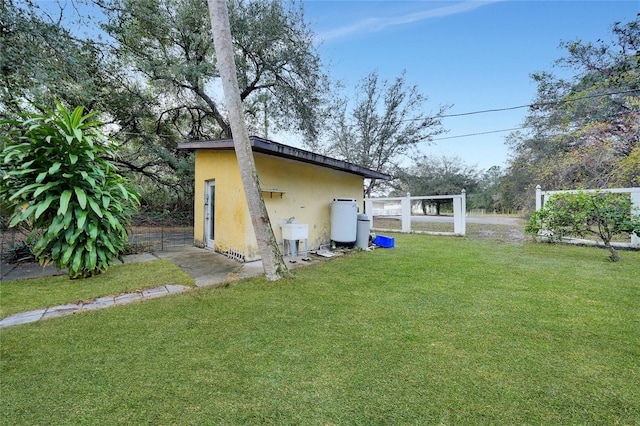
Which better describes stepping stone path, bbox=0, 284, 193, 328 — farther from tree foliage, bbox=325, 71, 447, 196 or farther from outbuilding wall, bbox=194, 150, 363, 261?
tree foliage, bbox=325, 71, 447, 196

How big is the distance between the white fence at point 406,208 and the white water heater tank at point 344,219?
13.0 ft

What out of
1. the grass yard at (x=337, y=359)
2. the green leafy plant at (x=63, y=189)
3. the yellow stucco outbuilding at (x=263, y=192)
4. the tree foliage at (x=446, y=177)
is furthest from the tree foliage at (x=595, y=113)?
the green leafy plant at (x=63, y=189)

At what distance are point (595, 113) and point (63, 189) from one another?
51.3 ft

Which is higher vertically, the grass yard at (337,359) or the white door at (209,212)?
the white door at (209,212)

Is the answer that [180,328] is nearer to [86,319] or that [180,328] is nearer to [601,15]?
[86,319]

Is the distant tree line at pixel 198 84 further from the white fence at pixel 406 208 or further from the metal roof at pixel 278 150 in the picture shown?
the white fence at pixel 406 208

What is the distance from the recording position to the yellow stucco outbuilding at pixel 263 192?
5555 millimetres

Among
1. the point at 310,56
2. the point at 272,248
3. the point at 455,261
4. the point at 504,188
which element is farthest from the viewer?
the point at 504,188

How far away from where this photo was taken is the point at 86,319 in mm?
2816

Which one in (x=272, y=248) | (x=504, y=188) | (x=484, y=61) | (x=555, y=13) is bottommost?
(x=272, y=248)

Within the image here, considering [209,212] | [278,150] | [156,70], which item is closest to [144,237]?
[209,212]

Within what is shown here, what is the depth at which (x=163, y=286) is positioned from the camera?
154 inches

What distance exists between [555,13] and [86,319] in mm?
13766

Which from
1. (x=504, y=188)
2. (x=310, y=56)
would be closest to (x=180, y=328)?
(x=310, y=56)
